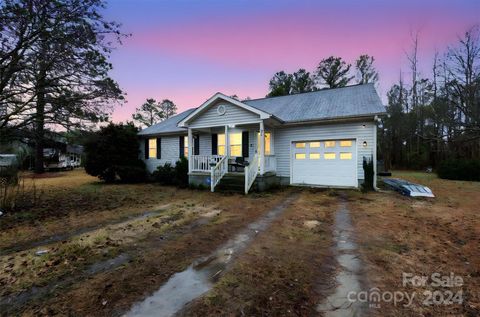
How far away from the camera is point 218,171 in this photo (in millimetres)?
11070

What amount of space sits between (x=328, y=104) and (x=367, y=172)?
13.7ft

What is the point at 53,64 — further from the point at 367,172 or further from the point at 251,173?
the point at 367,172

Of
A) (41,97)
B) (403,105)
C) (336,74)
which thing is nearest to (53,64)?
(41,97)

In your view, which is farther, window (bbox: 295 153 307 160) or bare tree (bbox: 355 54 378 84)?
bare tree (bbox: 355 54 378 84)

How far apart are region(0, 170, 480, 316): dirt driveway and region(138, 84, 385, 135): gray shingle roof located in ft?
14.9

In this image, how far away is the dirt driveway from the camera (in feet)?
8.36

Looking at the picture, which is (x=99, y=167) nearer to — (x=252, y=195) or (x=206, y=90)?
(x=252, y=195)

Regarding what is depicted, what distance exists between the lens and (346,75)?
26.8 m

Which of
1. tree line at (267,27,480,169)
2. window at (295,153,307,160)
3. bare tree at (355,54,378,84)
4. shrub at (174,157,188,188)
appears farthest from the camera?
bare tree at (355,54,378,84)

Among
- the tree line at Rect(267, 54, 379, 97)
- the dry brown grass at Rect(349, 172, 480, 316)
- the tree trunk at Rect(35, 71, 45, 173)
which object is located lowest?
the dry brown grass at Rect(349, 172, 480, 316)

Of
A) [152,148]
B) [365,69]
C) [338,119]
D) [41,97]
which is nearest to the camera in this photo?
[41,97]

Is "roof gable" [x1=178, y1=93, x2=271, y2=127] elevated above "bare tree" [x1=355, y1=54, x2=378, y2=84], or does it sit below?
below

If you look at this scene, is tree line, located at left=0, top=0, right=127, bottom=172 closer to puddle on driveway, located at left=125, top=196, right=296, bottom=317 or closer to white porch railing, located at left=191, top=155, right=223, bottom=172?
white porch railing, located at left=191, top=155, right=223, bottom=172

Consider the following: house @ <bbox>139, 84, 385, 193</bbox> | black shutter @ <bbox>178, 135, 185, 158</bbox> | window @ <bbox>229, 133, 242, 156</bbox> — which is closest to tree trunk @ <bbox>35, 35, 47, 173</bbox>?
house @ <bbox>139, 84, 385, 193</bbox>
